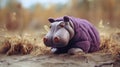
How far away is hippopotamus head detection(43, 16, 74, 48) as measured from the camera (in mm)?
2479

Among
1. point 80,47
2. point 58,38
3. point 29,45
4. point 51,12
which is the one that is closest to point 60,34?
point 58,38

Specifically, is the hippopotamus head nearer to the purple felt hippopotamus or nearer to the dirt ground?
the purple felt hippopotamus

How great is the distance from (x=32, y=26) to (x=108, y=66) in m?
1.38

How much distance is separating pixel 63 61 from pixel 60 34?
0.19 metres

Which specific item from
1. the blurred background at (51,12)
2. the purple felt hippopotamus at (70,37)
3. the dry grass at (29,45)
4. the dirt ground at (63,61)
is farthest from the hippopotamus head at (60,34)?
the blurred background at (51,12)

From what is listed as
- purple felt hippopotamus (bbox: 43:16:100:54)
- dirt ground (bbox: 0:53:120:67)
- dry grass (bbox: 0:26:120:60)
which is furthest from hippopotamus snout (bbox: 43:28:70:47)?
dry grass (bbox: 0:26:120:60)

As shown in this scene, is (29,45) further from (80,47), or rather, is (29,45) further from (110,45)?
(110,45)

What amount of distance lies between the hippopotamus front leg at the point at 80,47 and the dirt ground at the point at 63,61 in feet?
0.13

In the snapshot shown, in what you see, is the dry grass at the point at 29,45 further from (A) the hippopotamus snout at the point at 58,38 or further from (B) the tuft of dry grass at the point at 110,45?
(A) the hippopotamus snout at the point at 58,38

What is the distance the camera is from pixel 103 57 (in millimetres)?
2512

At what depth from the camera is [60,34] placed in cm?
249

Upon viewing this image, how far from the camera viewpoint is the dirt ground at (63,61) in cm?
238

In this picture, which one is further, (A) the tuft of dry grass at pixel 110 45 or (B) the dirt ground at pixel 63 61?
(A) the tuft of dry grass at pixel 110 45

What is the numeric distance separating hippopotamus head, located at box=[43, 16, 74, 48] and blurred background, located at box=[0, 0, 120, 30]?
3.07 feet
